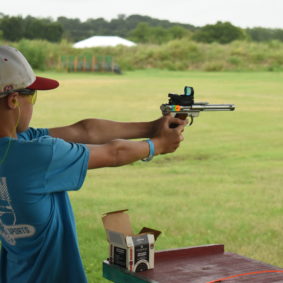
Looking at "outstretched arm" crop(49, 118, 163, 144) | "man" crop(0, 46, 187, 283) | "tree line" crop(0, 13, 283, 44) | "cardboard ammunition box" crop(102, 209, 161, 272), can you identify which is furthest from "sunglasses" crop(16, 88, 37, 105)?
"tree line" crop(0, 13, 283, 44)

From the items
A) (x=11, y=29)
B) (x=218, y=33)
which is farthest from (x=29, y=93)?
(x=218, y=33)

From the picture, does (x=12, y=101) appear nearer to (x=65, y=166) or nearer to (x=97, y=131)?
(x=65, y=166)

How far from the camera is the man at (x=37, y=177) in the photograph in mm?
1794

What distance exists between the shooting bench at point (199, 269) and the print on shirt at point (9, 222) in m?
0.42

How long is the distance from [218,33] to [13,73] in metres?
41.4

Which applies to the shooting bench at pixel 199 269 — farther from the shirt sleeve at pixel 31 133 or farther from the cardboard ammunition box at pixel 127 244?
the shirt sleeve at pixel 31 133

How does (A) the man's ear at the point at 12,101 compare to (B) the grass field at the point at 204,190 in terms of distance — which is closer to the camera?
(A) the man's ear at the point at 12,101

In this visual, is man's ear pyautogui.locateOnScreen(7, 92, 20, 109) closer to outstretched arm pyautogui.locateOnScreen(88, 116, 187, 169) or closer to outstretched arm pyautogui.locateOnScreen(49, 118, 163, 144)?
outstretched arm pyautogui.locateOnScreen(88, 116, 187, 169)

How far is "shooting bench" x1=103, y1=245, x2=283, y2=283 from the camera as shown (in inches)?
86.4

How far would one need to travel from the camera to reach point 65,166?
1.80 metres

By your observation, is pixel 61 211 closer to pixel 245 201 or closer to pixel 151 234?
pixel 151 234

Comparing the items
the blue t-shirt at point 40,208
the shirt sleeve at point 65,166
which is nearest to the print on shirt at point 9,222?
the blue t-shirt at point 40,208

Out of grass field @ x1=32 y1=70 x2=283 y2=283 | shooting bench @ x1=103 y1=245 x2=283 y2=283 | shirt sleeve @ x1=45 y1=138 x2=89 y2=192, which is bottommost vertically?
grass field @ x1=32 y1=70 x2=283 y2=283

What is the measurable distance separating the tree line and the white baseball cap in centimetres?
2779
